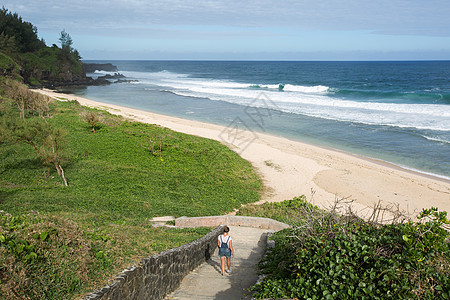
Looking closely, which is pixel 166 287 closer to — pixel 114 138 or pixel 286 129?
pixel 114 138

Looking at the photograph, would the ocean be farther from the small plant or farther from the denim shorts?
the denim shorts

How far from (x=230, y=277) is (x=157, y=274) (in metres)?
2.29

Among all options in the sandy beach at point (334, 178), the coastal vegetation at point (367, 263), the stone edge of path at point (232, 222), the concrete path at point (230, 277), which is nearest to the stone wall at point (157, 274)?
the concrete path at point (230, 277)

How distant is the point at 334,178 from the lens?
62.8ft

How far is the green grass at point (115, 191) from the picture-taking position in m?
5.59

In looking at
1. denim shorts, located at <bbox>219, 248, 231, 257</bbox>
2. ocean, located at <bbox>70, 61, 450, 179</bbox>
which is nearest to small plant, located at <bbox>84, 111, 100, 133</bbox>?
ocean, located at <bbox>70, 61, 450, 179</bbox>

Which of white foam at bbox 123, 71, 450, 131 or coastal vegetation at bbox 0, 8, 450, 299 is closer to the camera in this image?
coastal vegetation at bbox 0, 8, 450, 299

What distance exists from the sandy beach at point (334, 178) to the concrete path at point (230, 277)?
14.4 feet

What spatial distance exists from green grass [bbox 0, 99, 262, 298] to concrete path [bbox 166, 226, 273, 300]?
0.98 m

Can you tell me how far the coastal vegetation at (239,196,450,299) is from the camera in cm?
487

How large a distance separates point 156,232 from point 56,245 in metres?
4.20

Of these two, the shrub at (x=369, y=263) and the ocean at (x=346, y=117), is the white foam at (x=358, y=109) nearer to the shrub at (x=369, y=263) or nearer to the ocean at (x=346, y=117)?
the ocean at (x=346, y=117)

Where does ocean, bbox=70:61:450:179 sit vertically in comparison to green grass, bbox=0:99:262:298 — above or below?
above

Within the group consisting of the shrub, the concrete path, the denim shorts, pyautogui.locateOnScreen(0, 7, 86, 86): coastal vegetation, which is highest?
pyautogui.locateOnScreen(0, 7, 86, 86): coastal vegetation
